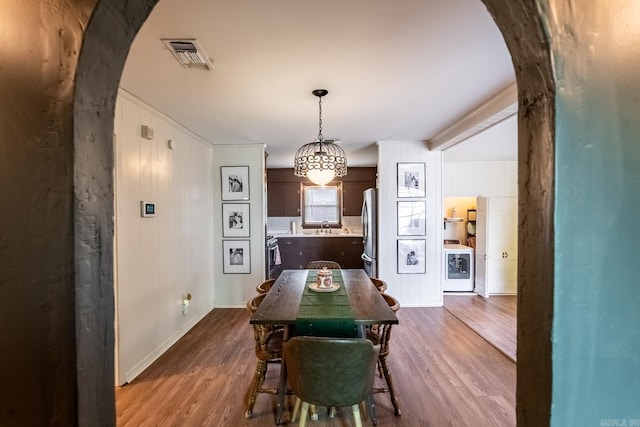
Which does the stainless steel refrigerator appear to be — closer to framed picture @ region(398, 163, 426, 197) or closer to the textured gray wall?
framed picture @ region(398, 163, 426, 197)

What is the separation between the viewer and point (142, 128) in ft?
8.76

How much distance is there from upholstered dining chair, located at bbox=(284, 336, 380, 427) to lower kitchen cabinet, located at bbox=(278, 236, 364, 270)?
14.2ft

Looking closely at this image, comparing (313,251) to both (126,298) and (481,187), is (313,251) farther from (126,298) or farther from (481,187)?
(126,298)

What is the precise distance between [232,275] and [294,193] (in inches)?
99.0

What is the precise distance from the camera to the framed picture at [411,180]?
422 cm

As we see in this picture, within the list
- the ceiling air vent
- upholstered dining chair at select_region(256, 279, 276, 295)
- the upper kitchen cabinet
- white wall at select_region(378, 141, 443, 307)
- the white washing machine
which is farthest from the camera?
the upper kitchen cabinet

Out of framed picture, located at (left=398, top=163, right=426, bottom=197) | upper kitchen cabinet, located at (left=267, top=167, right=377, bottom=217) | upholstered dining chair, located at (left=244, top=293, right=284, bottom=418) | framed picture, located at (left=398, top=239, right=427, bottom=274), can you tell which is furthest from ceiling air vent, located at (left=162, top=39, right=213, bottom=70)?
upper kitchen cabinet, located at (left=267, top=167, right=377, bottom=217)

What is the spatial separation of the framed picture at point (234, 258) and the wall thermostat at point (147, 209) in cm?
157

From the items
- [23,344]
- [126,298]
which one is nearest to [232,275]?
[126,298]

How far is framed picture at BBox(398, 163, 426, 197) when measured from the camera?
13.8 ft

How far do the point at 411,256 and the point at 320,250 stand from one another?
2186 mm

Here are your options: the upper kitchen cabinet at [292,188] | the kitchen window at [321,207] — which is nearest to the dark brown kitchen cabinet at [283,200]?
the upper kitchen cabinet at [292,188]

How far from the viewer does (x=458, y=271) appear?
5102mm

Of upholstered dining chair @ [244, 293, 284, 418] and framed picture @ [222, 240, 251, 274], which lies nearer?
upholstered dining chair @ [244, 293, 284, 418]
